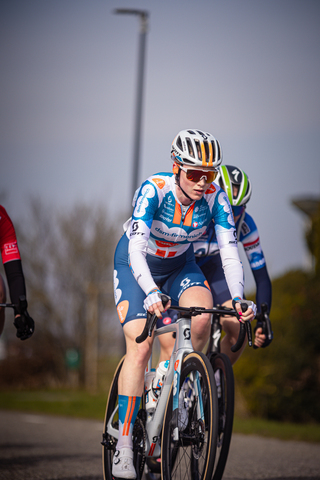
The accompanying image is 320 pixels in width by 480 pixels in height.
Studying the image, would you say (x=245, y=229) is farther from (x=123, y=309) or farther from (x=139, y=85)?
(x=139, y=85)

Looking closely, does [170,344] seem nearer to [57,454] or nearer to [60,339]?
[57,454]

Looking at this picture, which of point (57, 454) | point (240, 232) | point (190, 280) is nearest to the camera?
point (190, 280)

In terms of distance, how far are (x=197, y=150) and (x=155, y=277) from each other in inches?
44.5

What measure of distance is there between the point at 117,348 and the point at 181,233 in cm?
2281

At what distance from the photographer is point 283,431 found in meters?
9.40

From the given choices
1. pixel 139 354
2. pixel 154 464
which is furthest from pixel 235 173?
pixel 154 464

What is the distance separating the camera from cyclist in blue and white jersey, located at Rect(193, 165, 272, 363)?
5.36m

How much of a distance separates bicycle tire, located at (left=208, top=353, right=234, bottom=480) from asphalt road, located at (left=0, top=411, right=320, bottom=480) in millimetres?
1461

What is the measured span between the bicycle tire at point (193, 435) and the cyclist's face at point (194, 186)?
1118 mm

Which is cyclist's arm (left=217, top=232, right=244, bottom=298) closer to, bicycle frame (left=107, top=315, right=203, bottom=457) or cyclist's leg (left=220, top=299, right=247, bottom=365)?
bicycle frame (left=107, top=315, right=203, bottom=457)

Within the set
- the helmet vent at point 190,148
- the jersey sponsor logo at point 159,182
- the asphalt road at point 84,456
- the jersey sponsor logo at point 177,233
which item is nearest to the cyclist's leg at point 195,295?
the jersey sponsor logo at point 177,233

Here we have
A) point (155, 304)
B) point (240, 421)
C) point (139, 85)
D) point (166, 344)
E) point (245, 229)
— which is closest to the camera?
point (155, 304)

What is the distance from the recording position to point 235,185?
211 inches

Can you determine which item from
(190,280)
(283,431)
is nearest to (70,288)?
(283,431)
